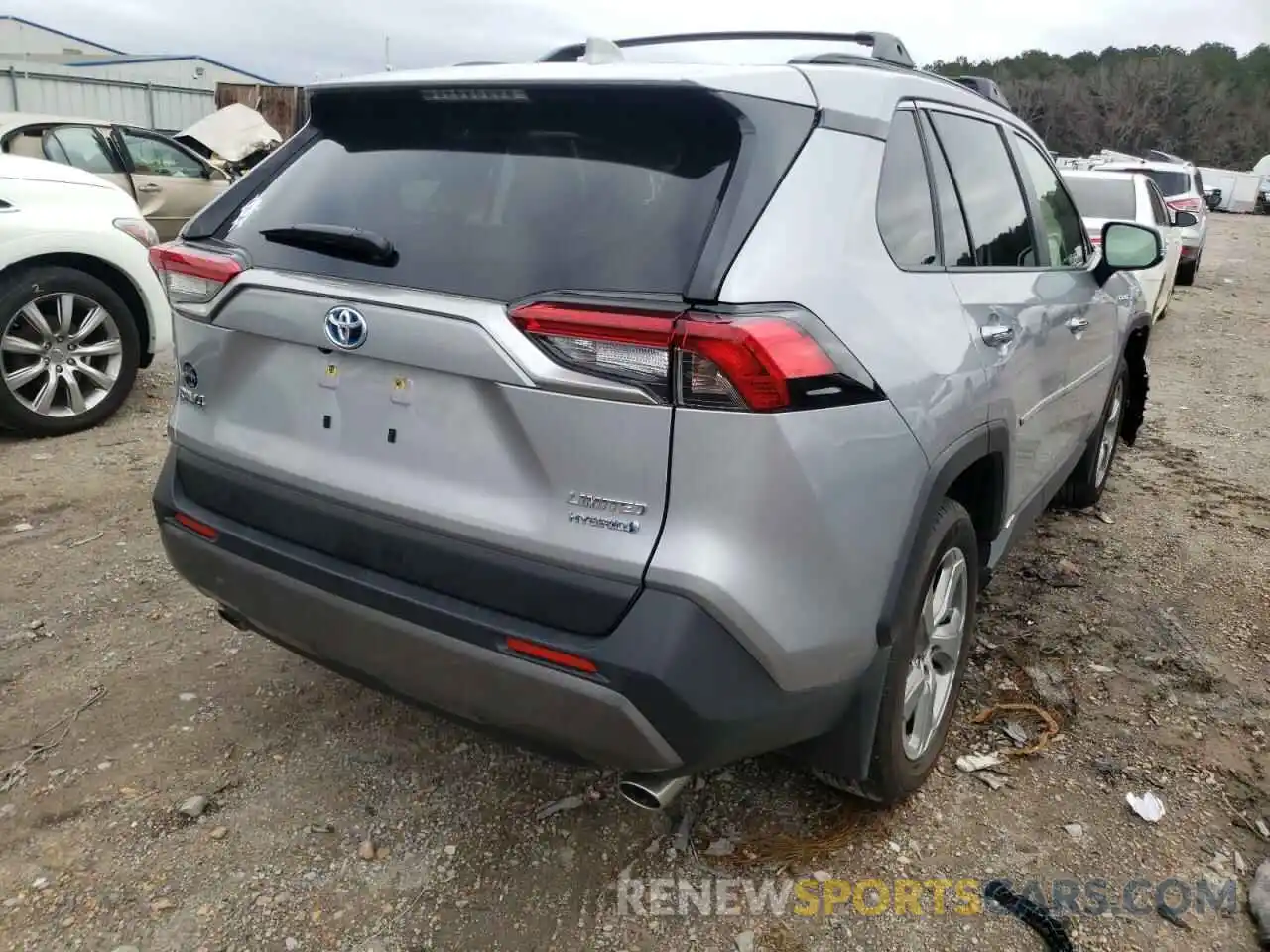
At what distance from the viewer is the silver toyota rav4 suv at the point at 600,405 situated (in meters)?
1.76

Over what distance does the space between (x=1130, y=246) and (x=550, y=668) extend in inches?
119

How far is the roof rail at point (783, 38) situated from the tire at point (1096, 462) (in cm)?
230

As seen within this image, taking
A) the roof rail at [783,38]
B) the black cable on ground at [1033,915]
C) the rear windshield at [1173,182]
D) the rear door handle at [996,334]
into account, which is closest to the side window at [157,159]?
the roof rail at [783,38]

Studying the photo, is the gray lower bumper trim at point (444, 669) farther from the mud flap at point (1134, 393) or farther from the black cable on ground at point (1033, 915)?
the mud flap at point (1134, 393)

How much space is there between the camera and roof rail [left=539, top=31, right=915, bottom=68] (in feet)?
8.68

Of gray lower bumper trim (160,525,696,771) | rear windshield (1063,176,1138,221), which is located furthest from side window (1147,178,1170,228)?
gray lower bumper trim (160,525,696,771)

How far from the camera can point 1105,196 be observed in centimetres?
923

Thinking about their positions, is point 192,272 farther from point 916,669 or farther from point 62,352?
point 62,352

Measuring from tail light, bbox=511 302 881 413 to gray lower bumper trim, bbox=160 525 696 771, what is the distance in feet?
1.85

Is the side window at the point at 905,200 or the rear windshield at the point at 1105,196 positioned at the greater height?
the side window at the point at 905,200

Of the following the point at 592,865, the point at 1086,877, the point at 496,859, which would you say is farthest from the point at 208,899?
the point at 1086,877

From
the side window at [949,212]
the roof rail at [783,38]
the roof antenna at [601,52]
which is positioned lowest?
the side window at [949,212]

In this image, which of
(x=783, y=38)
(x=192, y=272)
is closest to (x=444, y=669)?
(x=192, y=272)

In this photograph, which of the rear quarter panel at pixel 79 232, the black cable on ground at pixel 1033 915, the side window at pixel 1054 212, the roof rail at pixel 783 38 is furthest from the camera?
the rear quarter panel at pixel 79 232
